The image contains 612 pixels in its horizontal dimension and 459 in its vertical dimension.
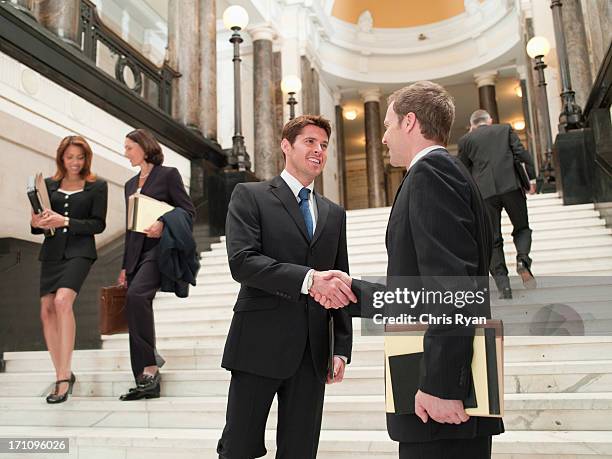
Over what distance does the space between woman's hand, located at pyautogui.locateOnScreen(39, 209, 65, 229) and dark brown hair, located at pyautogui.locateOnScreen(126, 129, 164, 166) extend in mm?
716

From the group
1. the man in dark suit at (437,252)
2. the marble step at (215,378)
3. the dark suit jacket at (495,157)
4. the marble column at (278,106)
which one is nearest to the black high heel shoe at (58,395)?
the marble step at (215,378)

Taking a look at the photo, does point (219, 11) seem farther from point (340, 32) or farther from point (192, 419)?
point (192, 419)

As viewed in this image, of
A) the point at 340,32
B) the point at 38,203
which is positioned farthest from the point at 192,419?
the point at 340,32

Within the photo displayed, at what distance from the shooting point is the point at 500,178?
558cm

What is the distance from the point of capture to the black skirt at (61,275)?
A: 13.3 feet

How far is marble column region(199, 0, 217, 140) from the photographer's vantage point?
32.8 feet

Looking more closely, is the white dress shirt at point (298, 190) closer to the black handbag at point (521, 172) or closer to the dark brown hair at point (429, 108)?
the dark brown hair at point (429, 108)

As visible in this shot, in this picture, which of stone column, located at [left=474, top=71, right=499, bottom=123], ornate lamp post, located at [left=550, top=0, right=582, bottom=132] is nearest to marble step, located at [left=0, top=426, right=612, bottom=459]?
ornate lamp post, located at [left=550, top=0, right=582, bottom=132]

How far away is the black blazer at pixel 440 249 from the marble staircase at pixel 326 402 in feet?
Result: 1.03

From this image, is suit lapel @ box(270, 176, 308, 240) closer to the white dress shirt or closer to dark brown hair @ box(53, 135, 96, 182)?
the white dress shirt

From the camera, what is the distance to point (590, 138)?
810 cm

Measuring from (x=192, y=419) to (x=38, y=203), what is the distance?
5.94ft

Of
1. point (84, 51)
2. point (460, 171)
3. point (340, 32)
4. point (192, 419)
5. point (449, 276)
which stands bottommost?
point (192, 419)

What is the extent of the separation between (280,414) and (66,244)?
2.57 meters
